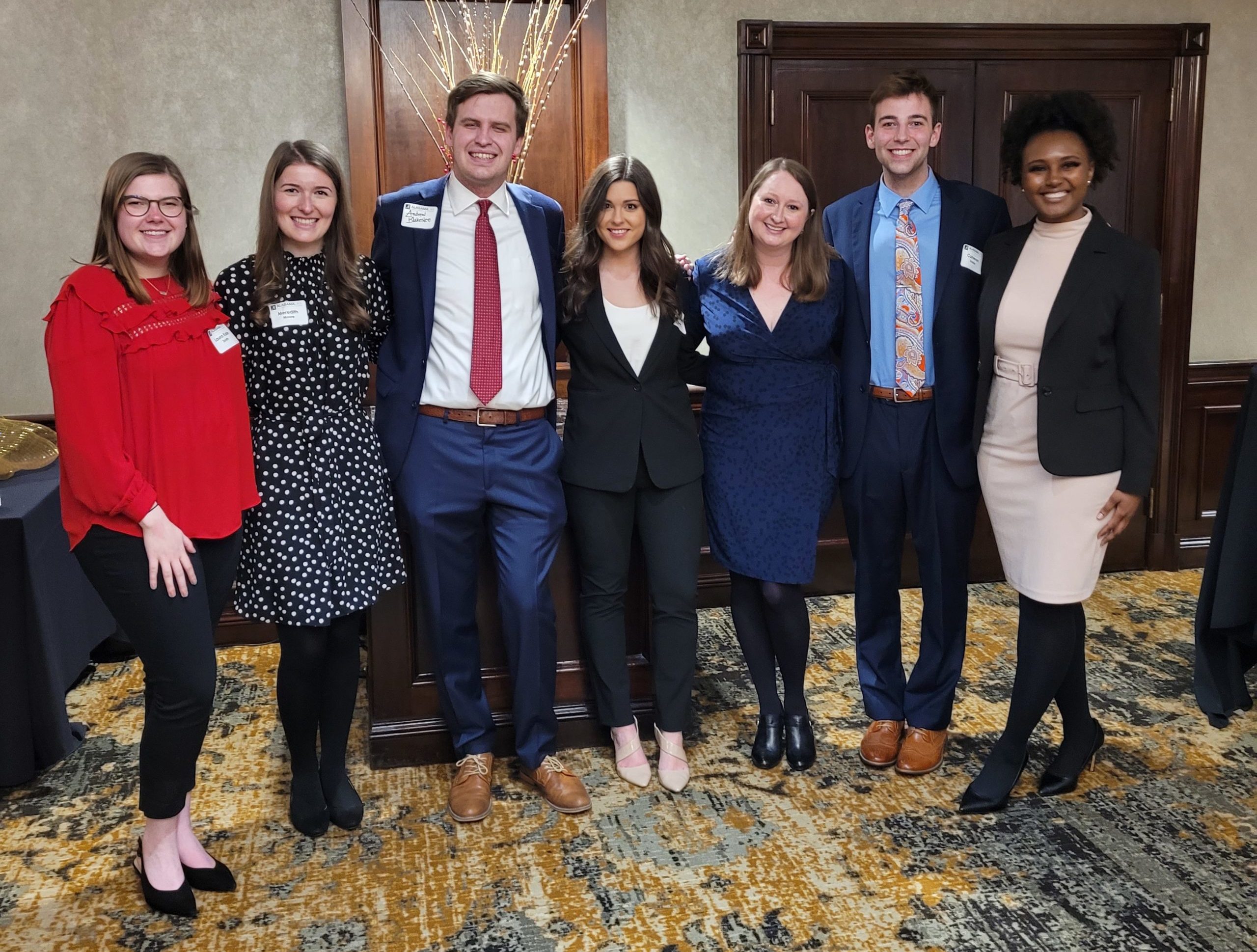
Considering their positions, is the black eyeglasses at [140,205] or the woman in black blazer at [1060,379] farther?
the woman in black blazer at [1060,379]

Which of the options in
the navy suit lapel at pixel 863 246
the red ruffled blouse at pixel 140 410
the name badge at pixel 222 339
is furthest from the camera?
the navy suit lapel at pixel 863 246

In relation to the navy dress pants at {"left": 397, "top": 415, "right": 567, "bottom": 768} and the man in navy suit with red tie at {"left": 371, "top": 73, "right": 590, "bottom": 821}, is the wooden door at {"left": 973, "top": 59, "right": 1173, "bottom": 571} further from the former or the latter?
the navy dress pants at {"left": 397, "top": 415, "right": 567, "bottom": 768}

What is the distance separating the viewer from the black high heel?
2.51 metres

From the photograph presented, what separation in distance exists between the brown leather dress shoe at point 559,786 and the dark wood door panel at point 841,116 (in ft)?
8.75

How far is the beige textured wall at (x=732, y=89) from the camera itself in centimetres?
441

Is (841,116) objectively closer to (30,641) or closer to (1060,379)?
(1060,379)

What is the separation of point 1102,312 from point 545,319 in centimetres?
130

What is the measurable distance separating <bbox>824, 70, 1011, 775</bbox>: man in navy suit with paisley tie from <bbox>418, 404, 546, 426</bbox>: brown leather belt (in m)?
0.87

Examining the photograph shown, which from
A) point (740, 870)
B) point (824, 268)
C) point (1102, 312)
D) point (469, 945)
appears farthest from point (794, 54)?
point (469, 945)

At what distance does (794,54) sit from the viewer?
14.9 feet

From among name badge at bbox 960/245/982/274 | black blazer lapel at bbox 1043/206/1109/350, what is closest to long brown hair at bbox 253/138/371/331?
name badge at bbox 960/245/982/274

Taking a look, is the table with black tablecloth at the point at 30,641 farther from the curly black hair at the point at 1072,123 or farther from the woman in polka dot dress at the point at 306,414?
the curly black hair at the point at 1072,123

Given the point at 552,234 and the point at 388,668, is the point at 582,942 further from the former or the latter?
the point at 552,234

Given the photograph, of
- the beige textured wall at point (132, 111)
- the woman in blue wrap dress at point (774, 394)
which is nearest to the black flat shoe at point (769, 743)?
the woman in blue wrap dress at point (774, 394)
